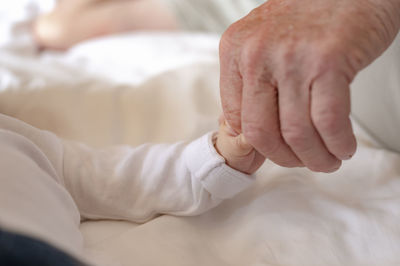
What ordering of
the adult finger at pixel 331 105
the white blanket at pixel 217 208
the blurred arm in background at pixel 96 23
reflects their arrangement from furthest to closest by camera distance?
the blurred arm in background at pixel 96 23 → the white blanket at pixel 217 208 → the adult finger at pixel 331 105

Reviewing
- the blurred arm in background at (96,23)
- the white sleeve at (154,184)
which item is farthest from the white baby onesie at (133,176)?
the blurred arm in background at (96,23)

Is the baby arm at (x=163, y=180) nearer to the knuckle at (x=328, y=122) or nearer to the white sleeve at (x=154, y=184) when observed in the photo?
the white sleeve at (x=154, y=184)

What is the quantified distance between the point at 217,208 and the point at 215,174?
0.07 meters

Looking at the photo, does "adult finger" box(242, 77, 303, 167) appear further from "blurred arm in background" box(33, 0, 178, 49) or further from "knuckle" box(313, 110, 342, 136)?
"blurred arm in background" box(33, 0, 178, 49)

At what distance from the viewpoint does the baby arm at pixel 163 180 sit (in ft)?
1.68

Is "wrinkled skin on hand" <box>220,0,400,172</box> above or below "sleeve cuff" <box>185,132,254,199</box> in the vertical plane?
above

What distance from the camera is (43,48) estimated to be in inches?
53.3

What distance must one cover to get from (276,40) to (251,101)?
0.06 metres

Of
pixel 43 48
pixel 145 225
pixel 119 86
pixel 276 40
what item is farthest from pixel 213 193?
pixel 43 48

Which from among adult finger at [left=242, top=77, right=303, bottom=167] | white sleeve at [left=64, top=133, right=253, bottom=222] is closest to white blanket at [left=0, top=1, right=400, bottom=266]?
white sleeve at [left=64, top=133, right=253, bottom=222]

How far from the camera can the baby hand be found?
49 centimetres

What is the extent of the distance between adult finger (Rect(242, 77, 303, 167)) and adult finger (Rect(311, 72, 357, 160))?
44mm

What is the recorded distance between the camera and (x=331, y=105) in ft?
1.17

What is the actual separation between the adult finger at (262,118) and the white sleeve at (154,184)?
3.7 inches
